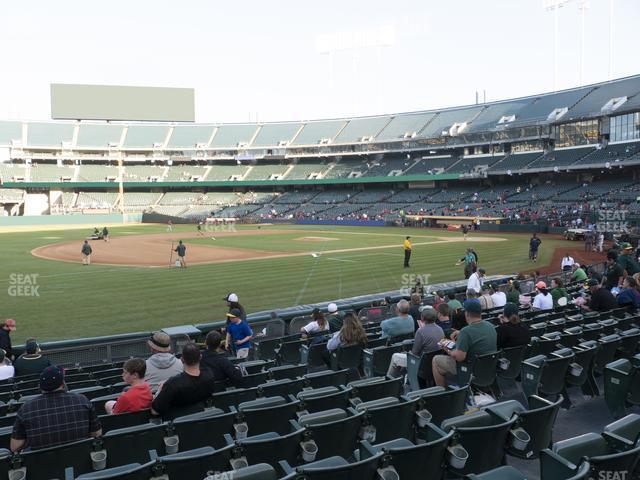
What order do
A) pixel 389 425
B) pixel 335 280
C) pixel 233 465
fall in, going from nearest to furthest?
pixel 233 465 → pixel 389 425 → pixel 335 280

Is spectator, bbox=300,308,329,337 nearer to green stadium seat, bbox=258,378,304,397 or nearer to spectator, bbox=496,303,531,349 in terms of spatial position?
green stadium seat, bbox=258,378,304,397

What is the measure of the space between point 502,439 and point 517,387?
4171mm

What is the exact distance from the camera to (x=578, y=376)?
7.06 metres

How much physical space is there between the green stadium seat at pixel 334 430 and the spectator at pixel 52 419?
2107 millimetres

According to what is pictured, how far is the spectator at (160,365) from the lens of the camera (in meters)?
6.68

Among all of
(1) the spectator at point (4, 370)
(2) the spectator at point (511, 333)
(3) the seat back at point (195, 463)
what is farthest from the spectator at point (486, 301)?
(1) the spectator at point (4, 370)

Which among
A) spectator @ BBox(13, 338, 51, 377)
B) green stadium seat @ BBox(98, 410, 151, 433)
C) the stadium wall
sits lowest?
spectator @ BBox(13, 338, 51, 377)

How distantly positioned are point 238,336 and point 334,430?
5.68 m

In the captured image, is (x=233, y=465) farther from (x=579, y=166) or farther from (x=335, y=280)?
(x=579, y=166)

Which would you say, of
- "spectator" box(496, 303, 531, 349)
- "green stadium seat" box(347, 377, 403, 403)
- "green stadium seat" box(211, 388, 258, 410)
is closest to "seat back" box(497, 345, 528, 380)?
"spectator" box(496, 303, 531, 349)

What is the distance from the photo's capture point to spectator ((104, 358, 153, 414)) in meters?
5.60

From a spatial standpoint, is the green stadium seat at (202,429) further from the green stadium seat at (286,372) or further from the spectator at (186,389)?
the green stadium seat at (286,372)

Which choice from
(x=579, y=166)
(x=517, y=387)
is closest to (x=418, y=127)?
(x=579, y=166)

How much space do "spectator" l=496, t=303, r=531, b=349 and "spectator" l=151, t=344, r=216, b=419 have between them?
4.61 m
